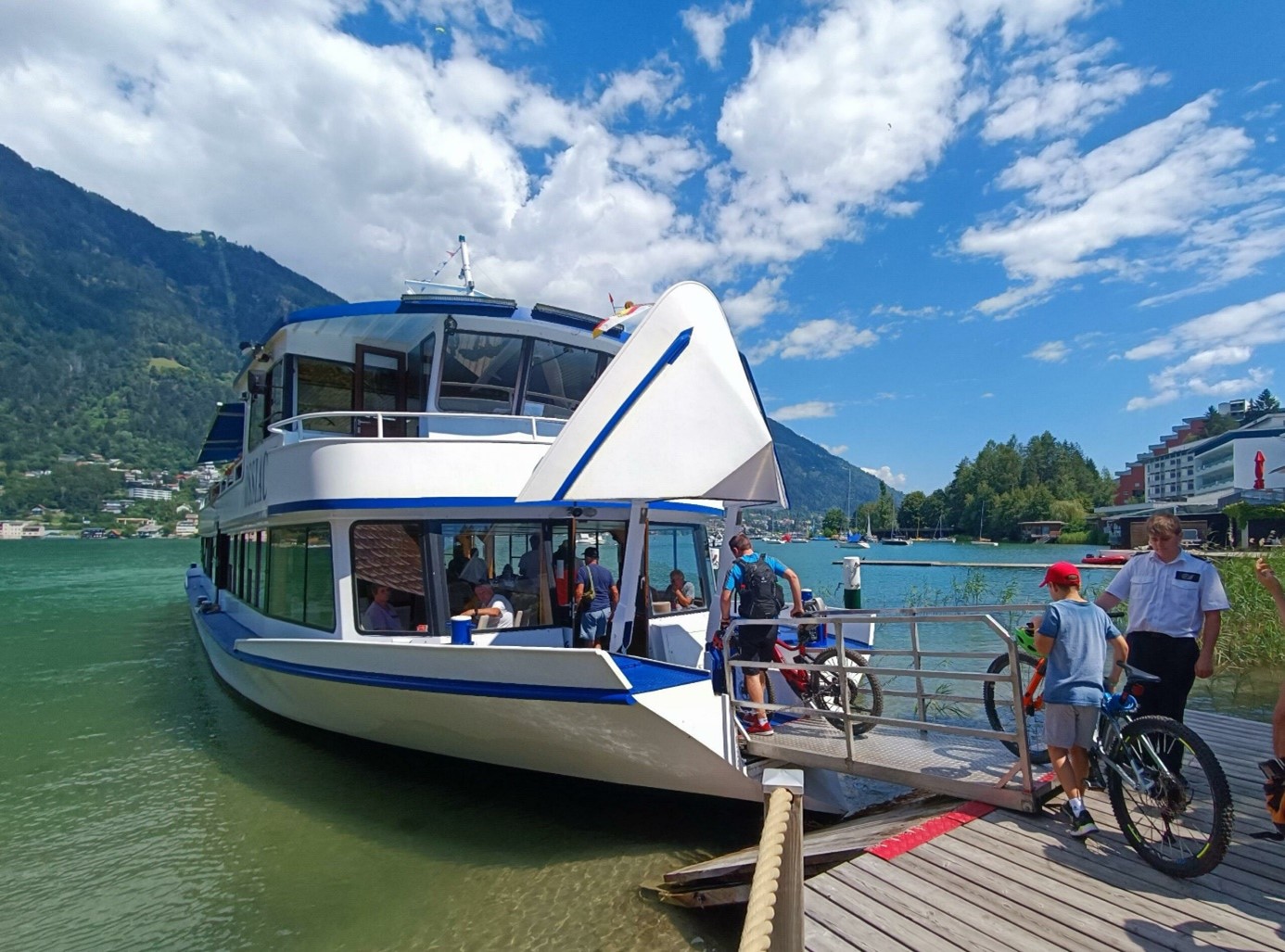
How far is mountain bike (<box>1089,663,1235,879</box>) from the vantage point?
355 cm

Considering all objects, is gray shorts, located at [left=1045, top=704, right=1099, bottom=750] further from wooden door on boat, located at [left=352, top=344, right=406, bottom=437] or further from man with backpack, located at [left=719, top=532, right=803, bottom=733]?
wooden door on boat, located at [left=352, top=344, right=406, bottom=437]

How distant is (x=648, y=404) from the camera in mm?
5375

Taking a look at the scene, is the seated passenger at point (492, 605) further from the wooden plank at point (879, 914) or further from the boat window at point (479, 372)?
the wooden plank at point (879, 914)

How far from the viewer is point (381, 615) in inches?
273

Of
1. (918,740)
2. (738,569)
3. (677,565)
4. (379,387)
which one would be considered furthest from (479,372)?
(918,740)

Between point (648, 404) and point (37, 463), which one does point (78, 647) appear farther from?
point (37, 463)

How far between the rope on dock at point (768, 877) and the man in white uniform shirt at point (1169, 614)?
3.23 meters

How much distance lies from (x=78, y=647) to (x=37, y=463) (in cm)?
16447

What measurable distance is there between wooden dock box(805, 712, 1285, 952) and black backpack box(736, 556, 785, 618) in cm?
207

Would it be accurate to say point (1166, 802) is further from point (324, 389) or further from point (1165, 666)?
point (324, 389)

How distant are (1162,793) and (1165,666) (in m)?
1.03

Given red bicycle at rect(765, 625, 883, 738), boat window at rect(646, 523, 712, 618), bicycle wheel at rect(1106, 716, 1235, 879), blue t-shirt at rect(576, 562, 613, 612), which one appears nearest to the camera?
bicycle wheel at rect(1106, 716, 1235, 879)

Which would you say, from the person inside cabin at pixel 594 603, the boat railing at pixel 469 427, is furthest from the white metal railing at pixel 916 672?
the boat railing at pixel 469 427

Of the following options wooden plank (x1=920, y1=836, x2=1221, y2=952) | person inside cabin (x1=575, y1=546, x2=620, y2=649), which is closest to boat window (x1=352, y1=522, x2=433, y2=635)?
person inside cabin (x1=575, y1=546, x2=620, y2=649)
